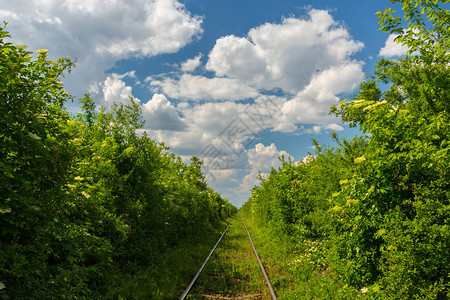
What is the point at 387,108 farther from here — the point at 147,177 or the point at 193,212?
the point at 193,212

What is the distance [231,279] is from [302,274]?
2.51 m

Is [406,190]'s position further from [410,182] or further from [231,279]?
[231,279]

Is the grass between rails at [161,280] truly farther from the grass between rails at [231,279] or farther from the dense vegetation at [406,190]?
the dense vegetation at [406,190]

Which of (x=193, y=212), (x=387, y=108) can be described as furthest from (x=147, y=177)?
(x=193, y=212)

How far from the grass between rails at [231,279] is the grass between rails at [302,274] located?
48 centimetres

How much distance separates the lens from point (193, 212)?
1925cm

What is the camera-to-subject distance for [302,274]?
27.7 feet

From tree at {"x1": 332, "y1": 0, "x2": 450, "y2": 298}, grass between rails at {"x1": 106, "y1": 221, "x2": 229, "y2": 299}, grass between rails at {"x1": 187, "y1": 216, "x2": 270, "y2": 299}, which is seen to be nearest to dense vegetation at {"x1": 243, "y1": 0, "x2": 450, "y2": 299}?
tree at {"x1": 332, "y1": 0, "x2": 450, "y2": 298}

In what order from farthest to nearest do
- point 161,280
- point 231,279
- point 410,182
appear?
point 231,279
point 161,280
point 410,182

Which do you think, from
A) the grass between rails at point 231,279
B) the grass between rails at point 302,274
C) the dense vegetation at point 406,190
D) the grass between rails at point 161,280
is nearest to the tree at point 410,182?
the dense vegetation at point 406,190

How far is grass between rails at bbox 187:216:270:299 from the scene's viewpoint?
7.73m

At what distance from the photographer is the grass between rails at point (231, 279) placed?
773 centimetres

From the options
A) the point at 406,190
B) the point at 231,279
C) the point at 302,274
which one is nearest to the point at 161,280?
the point at 231,279

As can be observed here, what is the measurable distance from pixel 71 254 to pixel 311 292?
18.7 ft
